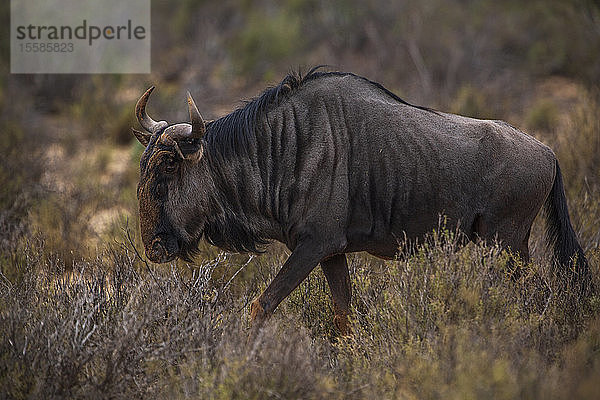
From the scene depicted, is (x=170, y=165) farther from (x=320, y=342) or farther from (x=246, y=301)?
(x=320, y=342)

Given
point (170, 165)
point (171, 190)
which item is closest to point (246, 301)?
point (171, 190)

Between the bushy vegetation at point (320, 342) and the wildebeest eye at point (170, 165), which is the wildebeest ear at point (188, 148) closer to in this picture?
the wildebeest eye at point (170, 165)

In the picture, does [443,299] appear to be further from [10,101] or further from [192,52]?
[192,52]

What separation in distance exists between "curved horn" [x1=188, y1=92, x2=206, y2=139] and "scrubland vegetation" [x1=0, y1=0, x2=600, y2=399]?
924mm

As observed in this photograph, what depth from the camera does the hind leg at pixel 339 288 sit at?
480 cm

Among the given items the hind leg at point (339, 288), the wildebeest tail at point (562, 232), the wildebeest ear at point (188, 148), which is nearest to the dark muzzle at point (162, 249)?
the wildebeest ear at point (188, 148)

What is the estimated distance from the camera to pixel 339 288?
4809 mm

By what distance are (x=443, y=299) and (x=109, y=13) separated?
1280cm

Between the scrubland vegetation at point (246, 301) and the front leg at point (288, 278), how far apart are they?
0.44 ft

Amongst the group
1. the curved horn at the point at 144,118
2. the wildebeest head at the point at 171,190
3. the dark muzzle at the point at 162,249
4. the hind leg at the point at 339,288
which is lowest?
the hind leg at the point at 339,288

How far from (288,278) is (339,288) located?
0.67 meters

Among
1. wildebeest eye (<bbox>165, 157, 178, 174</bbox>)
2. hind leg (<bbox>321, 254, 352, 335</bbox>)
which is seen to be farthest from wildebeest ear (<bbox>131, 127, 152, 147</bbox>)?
hind leg (<bbox>321, 254, 352, 335</bbox>)

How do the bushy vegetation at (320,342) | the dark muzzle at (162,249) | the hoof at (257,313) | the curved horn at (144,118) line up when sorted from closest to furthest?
the bushy vegetation at (320,342)
the hoof at (257,313)
the dark muzzle at (162,249)
the curved horn at (144,118)

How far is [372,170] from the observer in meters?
4.47
